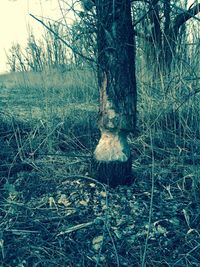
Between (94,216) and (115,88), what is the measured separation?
1.36 ft

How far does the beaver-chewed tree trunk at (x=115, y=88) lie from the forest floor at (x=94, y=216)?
73 mm

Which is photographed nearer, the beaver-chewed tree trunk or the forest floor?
the forest floor

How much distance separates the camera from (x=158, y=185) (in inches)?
44.4

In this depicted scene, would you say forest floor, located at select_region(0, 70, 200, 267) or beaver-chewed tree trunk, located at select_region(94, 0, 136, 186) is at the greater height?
beaver-chewed tree trunk, located at select_region(94, 0, 136, 186)

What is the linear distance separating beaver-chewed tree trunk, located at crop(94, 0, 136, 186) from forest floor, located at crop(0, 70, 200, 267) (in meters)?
0.07

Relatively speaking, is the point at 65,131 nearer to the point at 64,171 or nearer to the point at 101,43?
the point at 64,171

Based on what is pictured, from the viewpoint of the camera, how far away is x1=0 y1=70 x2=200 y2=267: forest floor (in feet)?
2.57

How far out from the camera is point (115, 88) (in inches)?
38.7

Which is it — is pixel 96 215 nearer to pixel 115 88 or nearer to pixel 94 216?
pixel 94 216

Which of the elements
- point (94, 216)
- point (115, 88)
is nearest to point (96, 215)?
point (94, 216)

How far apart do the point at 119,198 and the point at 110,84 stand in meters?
0.38

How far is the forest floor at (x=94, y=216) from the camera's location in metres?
0.78

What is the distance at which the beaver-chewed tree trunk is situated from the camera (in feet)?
3.10

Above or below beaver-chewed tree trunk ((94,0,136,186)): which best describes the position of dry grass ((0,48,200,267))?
below
